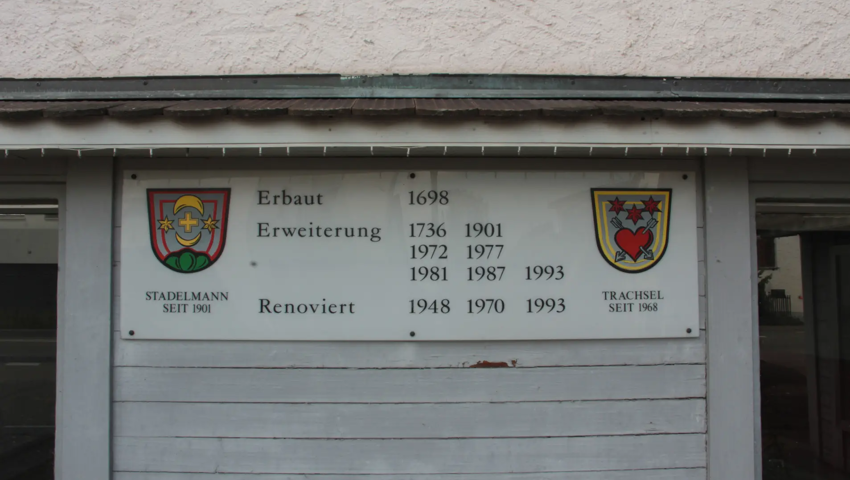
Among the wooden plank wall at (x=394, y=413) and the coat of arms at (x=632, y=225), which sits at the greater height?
the coat of arms at (x=632, y=225)

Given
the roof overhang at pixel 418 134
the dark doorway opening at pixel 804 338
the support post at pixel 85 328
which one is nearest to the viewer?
the roof overhang at pixel 418 134

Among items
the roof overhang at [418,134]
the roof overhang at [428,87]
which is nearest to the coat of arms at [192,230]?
the roof overhang at [418,134]

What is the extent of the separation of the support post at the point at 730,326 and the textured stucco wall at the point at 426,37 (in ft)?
2.45

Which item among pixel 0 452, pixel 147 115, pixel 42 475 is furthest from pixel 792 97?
pixel 0 452

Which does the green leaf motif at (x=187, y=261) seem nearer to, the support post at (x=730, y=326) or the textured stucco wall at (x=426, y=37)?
the textured stucco wall at (x=426, y=37)

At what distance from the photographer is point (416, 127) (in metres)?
2.61

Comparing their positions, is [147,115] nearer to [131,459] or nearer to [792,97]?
[131,459]

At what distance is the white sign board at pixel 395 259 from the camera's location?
295 centimetres

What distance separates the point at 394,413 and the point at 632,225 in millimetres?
1714

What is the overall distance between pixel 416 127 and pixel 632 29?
5.15 feet

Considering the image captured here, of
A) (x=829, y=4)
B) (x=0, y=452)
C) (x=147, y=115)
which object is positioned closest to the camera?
(x=147, y=115)

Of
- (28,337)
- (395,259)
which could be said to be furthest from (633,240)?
(28,337)

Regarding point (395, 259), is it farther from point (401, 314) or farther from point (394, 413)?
point (394, 413)

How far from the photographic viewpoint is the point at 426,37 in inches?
124
